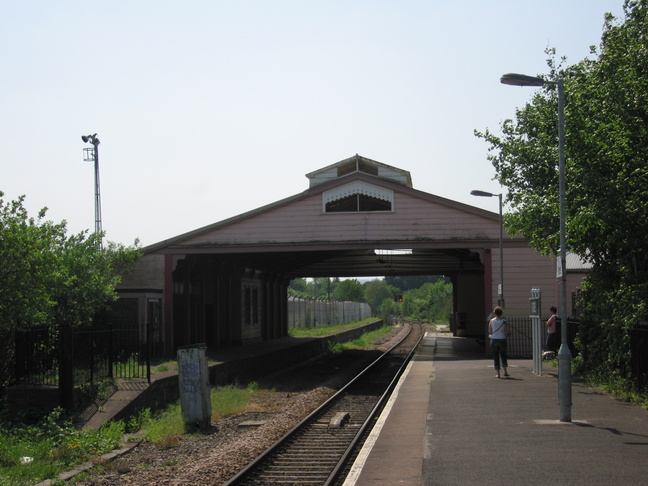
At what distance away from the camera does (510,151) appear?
19.6 m

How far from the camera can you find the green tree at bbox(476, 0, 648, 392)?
45.9ft

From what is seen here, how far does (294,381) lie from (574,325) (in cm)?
904

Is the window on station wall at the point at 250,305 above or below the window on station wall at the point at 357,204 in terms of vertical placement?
below

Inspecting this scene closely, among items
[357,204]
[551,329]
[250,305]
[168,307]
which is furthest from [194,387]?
[250,305]

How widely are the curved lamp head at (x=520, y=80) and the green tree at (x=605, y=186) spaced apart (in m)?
2.81

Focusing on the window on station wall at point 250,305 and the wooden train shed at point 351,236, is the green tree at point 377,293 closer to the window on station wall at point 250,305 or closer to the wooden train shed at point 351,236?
the window on station wall at point 250,305

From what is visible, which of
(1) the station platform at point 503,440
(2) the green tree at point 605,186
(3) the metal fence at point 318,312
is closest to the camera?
(1) the station platform at point 503,440

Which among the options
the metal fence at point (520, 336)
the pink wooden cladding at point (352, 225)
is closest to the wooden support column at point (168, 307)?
the pink wooden cladding at point (352, 225)

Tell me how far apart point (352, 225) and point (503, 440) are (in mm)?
17694

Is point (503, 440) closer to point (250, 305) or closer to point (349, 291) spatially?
point (250, 305)

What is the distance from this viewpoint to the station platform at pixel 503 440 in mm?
8109

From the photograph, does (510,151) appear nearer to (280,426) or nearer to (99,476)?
(280,426)

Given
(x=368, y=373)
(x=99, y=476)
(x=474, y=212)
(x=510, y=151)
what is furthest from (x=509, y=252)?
(x=99, y=476)

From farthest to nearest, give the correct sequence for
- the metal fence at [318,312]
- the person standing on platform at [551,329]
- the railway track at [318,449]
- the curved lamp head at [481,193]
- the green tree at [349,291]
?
the green tree at [349,291], the metal fence at [318,312], the curved lamp head at [481,193], the person standing on platform at [551,329], the railway track at [318,449]
